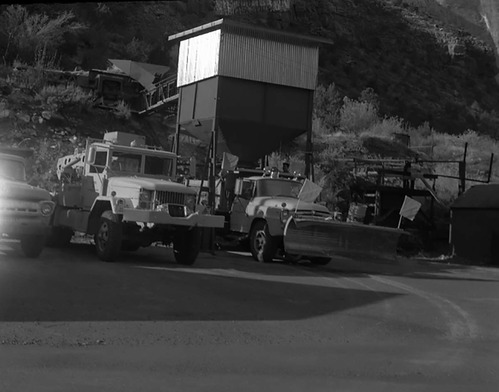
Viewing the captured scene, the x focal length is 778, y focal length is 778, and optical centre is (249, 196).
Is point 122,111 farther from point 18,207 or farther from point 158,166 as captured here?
point 18,207

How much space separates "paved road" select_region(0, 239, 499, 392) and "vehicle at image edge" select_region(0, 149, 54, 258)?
46 cm

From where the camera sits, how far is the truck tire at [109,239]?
16484mm

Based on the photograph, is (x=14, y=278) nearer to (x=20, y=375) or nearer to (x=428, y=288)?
(x=20, y=375)

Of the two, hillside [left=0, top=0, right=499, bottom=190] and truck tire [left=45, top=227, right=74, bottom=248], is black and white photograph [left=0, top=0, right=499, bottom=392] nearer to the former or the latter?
truck tire [left=45, top=227, right=74, bottom=248]

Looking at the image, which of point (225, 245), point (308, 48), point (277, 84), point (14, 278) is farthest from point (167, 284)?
point (308, 48)

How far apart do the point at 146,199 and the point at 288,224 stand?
373 cm

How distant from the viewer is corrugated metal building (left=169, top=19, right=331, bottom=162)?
2378 cm

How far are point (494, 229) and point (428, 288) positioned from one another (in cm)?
1061

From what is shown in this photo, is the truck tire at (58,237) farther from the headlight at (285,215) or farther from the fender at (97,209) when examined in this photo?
the headlight at (285,215)

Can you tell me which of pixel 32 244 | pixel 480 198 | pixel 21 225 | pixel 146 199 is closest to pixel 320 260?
pixel 146 199

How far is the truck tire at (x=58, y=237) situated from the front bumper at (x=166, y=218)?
153 inches

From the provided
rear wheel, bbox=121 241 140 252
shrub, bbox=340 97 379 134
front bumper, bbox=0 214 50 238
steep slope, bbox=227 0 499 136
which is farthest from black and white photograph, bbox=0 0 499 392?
steep slope, bbox=227 0 499 136

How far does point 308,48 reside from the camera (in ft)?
84.0

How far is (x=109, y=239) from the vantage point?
54.1 ft
